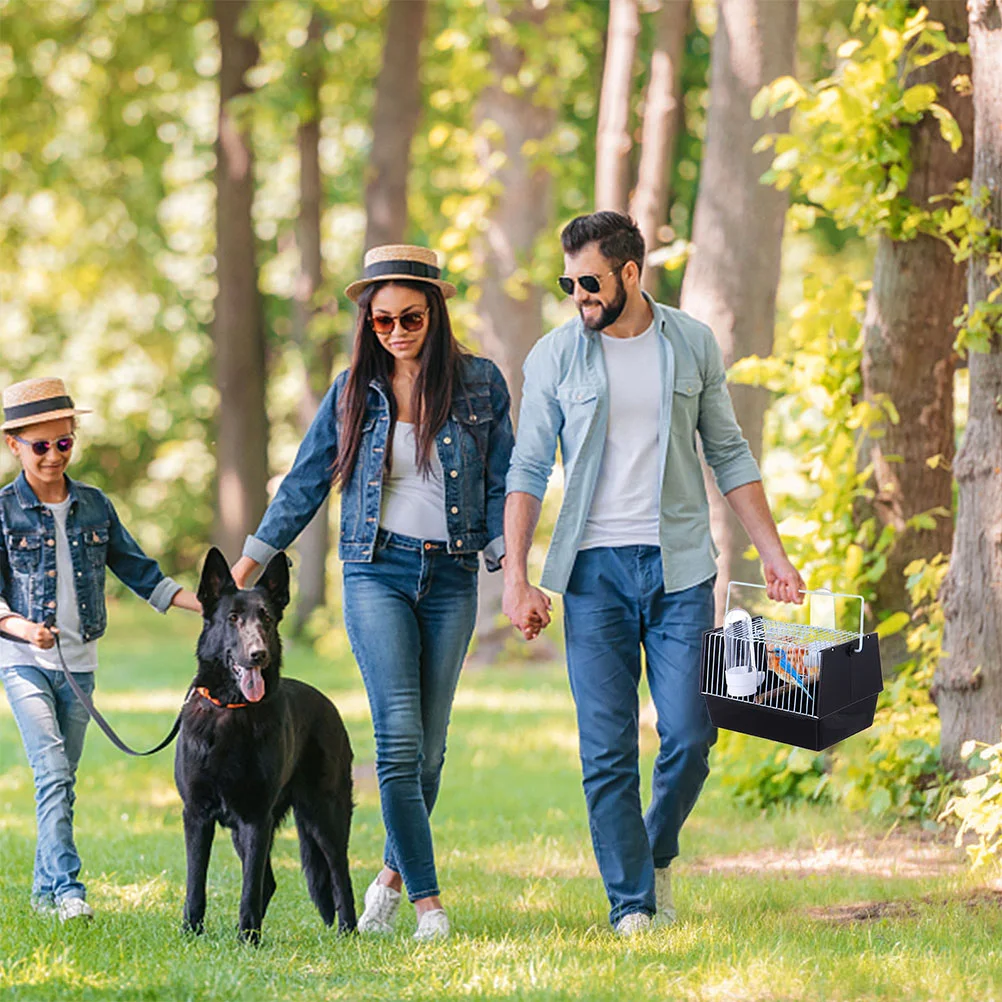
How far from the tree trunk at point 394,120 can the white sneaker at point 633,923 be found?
1303cm

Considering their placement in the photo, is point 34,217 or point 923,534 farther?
point 34,217

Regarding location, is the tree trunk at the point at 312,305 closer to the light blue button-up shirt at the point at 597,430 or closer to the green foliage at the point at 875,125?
the green foliage at the point at 875,125

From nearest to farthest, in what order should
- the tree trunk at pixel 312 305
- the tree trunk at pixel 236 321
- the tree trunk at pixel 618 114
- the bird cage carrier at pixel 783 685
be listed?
the bird cage carrier at pixel 783 685 → the tree trunk at pixel 618 114 → the tree trunk at pixel 236 321 → the tree trunk at pixel 312 305

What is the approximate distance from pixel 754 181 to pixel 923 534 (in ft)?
10.3

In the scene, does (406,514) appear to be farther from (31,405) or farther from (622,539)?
(31,405)

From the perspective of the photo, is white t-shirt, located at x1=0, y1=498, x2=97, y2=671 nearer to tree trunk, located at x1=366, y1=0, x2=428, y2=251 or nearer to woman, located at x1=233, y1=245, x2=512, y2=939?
woman, located at x1=233, y1=245, x2=512, y2=939

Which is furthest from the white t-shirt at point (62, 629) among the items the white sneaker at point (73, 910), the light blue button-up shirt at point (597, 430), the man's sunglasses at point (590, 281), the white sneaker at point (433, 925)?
the man's sunglasses at point (590, 281)

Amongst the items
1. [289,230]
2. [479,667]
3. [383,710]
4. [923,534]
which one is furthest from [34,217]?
[383,710]

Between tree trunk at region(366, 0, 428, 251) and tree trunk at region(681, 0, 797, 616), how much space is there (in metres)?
7.66

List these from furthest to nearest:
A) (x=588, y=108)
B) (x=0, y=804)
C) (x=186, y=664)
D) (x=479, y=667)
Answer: (x=186, y=664) < (x=588, y=108) < (x=479, y=667) < (x=0, y=804)

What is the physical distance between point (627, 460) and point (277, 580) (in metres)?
1.29

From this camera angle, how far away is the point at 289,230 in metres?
27.8

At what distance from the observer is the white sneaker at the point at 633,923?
→ 17.9 feet

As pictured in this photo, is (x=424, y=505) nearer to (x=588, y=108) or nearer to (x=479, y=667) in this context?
(x=479, y=667)
